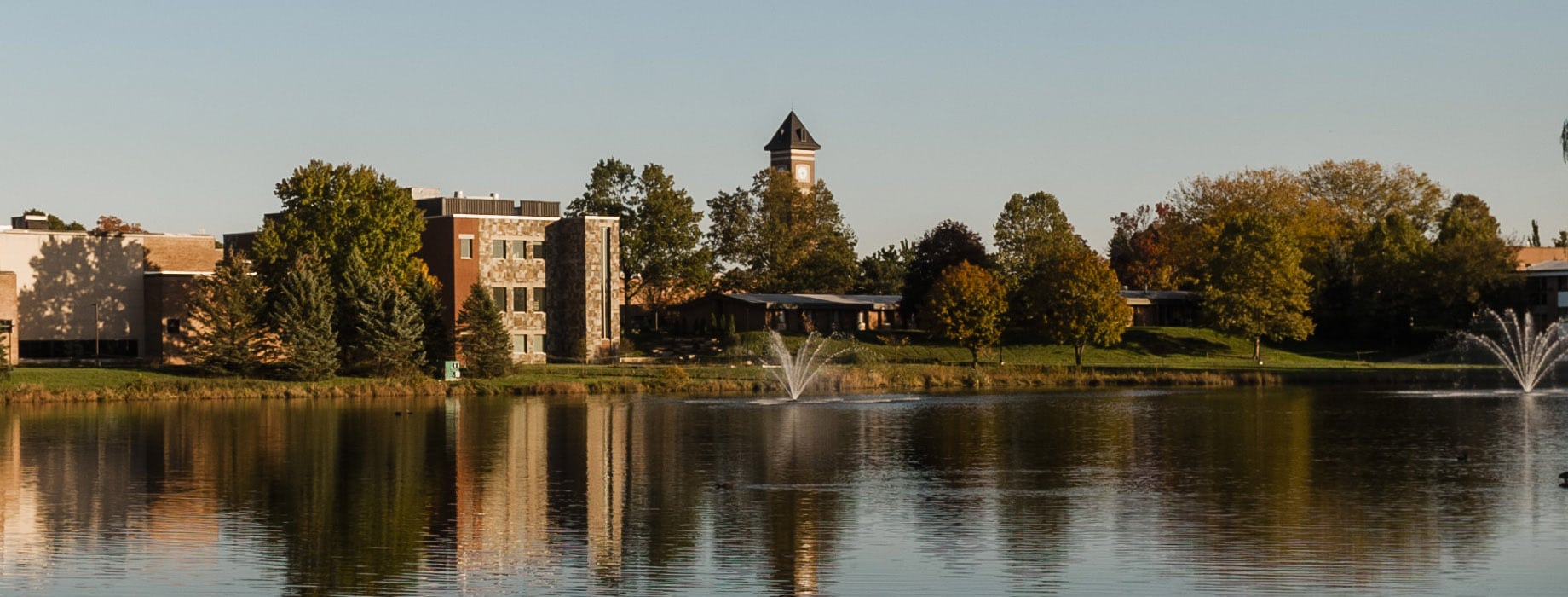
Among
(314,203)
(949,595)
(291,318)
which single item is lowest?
(949,595)

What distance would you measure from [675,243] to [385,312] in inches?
1467

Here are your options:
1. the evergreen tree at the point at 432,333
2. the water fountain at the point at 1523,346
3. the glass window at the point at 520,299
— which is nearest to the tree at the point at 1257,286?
the water fountain at the point at 1523,346

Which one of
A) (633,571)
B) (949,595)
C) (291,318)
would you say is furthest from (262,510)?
(291,318)

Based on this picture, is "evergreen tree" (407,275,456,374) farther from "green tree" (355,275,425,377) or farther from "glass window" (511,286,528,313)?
"glass window" (511,286,528,313)

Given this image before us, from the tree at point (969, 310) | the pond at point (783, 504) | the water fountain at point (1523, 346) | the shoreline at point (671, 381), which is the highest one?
the tree at point (969, 310)

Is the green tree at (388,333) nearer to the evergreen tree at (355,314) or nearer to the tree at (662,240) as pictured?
the evergreen tree at (355,314)

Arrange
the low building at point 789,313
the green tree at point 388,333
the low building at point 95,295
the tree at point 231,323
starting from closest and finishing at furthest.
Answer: the tree at point 231,323, the green tree at point 388,333, the low building at point 95,295, the low building at point 789,313

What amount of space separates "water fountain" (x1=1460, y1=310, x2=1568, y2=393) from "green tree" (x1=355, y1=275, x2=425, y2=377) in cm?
5159

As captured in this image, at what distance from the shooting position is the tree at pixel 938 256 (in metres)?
119

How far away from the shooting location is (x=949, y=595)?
81.8 feet

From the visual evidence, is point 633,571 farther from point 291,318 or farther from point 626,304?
point 626,304

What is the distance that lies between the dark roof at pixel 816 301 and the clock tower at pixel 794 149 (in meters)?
59.0

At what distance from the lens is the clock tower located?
191 m

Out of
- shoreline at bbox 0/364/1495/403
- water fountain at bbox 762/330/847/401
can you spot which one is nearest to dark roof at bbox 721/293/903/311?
water fountain at bbox 762/330/847/401
